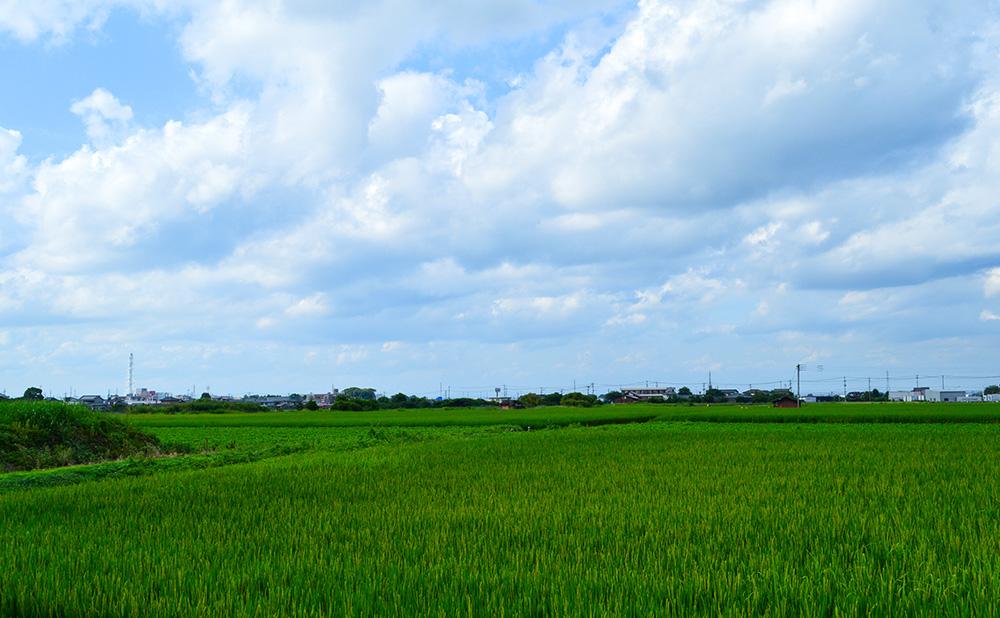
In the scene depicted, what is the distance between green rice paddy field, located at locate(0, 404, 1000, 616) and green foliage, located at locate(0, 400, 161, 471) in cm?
612

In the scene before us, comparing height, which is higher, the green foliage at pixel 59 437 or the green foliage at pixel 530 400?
the green foliage at pixel 59 437

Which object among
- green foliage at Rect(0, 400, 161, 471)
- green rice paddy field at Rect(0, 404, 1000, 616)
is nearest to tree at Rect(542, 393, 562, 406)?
green foliage at Rect(0, 400, 161, 471)

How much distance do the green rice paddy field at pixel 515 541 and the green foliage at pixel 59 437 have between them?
6.12 m

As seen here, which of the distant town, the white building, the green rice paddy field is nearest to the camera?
the green rice paddy field

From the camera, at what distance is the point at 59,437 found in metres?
20.1

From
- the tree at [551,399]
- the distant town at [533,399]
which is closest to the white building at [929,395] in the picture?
the distant town at [533,399]

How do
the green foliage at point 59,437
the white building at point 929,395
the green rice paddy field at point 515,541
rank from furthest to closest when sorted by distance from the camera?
the white building at point 929,395 < the green foliage at point 59,437 < the green rice paddy field at point 515,541

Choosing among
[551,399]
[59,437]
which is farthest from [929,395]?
[59,437]

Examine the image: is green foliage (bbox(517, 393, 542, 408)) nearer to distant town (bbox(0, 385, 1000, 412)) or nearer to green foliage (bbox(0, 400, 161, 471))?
distant town (bbox(0, 385, 1000, 412))

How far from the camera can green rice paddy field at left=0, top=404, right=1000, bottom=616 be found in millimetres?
4496

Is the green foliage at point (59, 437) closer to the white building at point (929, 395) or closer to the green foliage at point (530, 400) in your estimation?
the green foliage at point (530, 400)

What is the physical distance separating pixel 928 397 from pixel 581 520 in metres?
161

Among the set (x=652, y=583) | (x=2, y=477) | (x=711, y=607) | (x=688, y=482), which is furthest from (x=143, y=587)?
(x=2, y=477)

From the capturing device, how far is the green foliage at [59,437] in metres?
18.0
